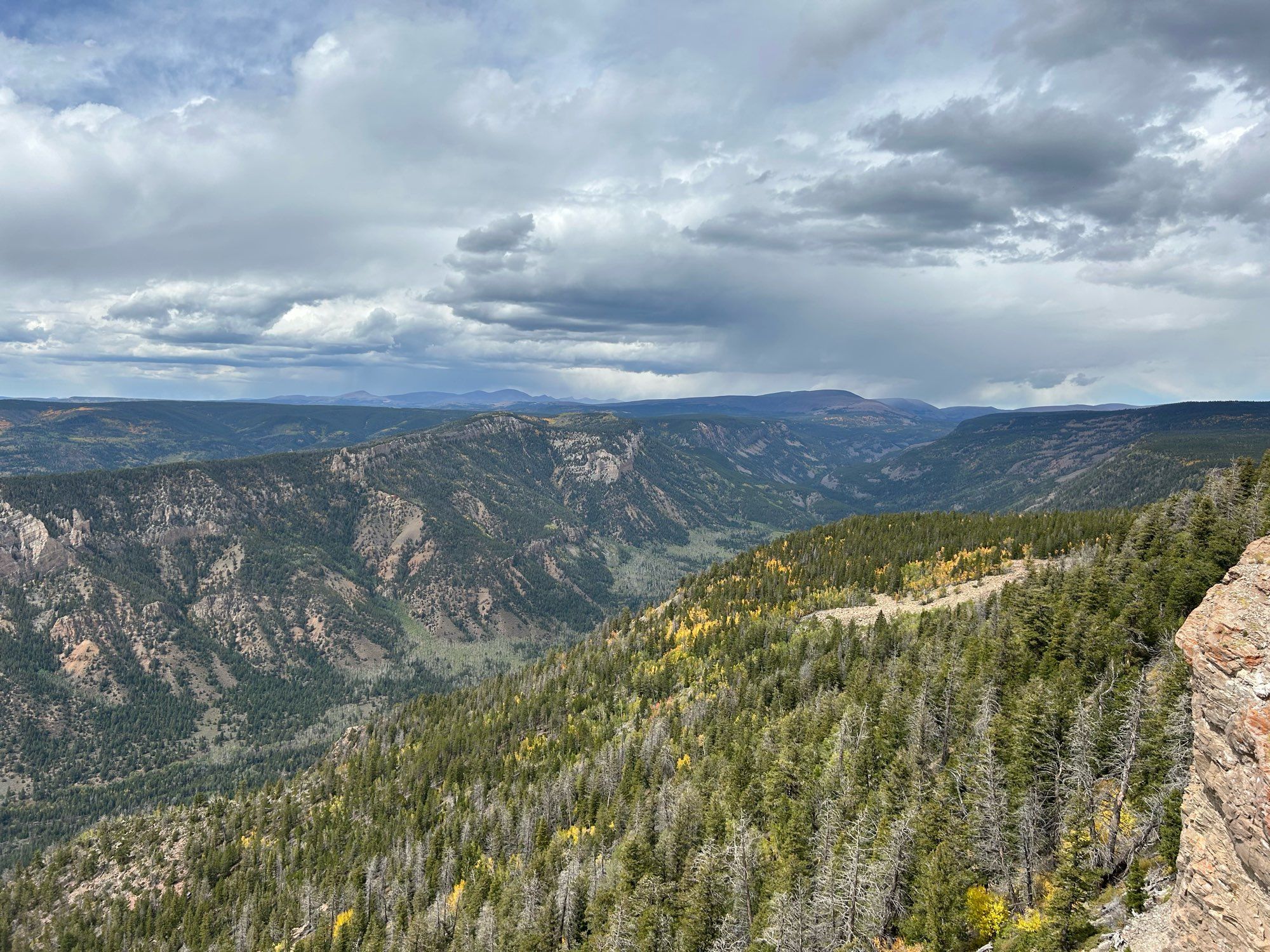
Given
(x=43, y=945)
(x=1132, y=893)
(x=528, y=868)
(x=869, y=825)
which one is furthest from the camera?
(x=43, y=945)

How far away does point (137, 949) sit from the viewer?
471 ft

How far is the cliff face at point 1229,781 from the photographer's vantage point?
69.5 ft

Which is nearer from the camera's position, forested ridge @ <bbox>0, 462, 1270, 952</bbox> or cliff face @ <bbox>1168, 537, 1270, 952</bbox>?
cliff face @ <bbox>1168, 537, 1270, 952</bbox>

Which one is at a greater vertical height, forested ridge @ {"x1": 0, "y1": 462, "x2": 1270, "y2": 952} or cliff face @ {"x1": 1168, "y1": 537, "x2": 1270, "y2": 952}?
cliff face @ {"x1": 1168, "y1": 537, "x2": 1270, "y2": 952}

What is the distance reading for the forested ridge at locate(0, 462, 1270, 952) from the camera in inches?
1989

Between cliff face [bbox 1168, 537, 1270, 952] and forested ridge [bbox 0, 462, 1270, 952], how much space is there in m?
17.8

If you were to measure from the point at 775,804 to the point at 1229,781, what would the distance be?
213ft

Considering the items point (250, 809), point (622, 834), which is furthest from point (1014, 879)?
point (250, 809)

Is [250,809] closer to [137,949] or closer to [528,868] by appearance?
[137,949]

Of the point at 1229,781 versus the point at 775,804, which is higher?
the point at 1229,781

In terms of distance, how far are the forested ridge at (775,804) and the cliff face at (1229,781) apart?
17.8m

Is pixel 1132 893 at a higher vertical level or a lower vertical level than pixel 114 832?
higher

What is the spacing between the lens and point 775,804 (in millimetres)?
79188

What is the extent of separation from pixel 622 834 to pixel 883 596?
116328mm
